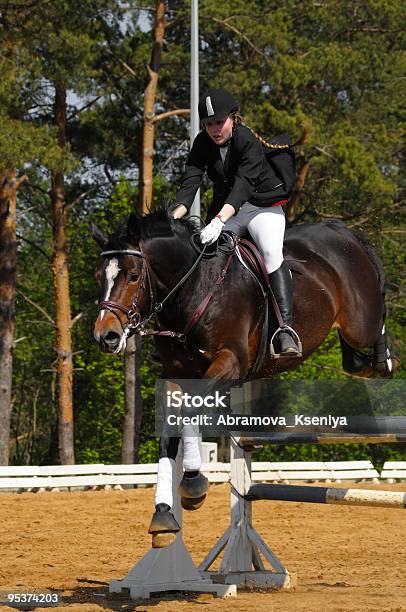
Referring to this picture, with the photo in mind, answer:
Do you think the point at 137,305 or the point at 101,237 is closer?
the point at 137,305

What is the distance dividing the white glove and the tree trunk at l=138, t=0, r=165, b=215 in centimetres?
1661

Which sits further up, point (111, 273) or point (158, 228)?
point (158, 228)

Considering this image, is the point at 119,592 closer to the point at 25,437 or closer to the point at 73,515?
the point at 73,515

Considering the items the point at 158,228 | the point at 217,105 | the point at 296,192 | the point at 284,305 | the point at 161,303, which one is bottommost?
the point at 161,303

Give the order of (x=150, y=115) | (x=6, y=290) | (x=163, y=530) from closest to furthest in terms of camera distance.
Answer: (x=163, y=530)
(x=150, y=115)
(x=6, y=290)

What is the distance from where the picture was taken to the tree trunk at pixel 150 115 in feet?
78.1

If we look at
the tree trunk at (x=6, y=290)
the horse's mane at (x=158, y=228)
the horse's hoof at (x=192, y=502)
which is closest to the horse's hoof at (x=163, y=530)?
the horse's hoof at (x=192, y=502)

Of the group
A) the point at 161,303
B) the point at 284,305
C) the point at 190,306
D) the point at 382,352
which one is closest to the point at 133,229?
the point at 161,303

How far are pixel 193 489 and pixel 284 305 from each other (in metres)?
1.47

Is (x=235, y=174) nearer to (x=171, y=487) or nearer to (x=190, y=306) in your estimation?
(x=190, y=306)

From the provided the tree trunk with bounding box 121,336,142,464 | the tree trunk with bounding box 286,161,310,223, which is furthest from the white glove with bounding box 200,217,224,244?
the tree trunk with bounding box 121,336,142,464

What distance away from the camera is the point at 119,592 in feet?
25.9

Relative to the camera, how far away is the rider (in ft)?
23.3

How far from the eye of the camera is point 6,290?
25219mm
